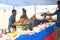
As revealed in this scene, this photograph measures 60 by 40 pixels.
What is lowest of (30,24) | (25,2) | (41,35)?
(41,35)

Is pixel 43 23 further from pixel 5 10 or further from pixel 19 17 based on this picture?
pixel 5 10

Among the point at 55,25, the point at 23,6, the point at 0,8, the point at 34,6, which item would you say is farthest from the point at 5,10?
the point at 55,25

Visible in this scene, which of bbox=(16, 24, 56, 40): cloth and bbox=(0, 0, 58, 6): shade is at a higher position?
bbox=(0, 0, 58, 6): shade

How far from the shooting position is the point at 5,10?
1.99 meters

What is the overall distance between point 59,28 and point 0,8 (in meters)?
0.69

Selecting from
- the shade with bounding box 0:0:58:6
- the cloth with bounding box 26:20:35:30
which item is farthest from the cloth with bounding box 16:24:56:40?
the shade with bounding box 0:0:58:6

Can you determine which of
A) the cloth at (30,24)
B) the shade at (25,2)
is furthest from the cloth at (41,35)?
the shade at (25,2)

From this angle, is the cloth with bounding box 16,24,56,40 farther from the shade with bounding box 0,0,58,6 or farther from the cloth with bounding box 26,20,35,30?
the shade with bounding box 0,0,58,6

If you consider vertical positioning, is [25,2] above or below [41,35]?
above

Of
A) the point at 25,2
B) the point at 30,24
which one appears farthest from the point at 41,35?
the point at 25,2

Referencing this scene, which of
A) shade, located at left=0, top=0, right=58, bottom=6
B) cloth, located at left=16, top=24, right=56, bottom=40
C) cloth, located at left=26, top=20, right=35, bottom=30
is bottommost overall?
cloth, located at left=16, top=24, right=56, bottom=40

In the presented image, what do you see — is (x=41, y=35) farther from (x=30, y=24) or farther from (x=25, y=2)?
(x=25, y=2)

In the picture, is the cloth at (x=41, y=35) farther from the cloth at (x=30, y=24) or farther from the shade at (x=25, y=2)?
the shade at (x=25, y=2)

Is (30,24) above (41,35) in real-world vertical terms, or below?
above
